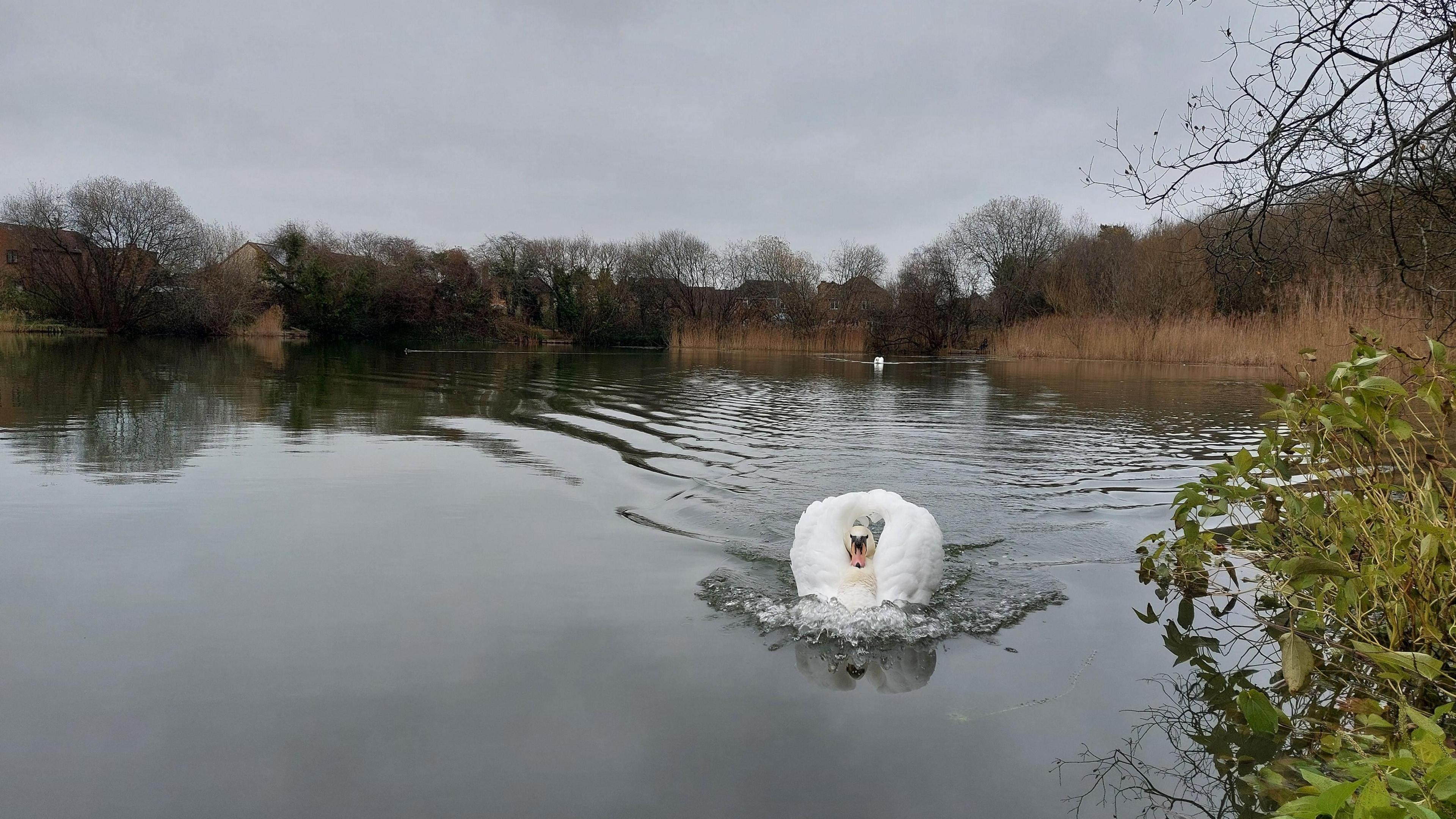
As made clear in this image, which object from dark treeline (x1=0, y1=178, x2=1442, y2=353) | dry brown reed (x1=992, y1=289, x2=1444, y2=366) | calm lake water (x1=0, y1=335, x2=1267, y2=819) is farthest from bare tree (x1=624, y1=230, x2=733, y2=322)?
calm lake water (x1=0, y1=335, x2=1267, y2=819)

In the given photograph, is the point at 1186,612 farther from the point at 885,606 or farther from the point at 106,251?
the point at 106,251

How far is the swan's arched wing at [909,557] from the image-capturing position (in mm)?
4598

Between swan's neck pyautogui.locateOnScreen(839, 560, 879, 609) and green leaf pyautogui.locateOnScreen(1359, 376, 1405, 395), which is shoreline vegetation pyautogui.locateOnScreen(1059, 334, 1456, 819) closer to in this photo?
green leaf pyautogui.locateOnScreen(1359, 376, 1405, 395)

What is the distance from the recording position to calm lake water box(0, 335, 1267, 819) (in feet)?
10.0

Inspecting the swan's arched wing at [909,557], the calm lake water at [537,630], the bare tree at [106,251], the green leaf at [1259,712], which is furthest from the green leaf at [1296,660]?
the bare tree at [106,251]

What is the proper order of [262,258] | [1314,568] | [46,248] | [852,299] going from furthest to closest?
[262,258], [852,299], [46,248], [1314,568]

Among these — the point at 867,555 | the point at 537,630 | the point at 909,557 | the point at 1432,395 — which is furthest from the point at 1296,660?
the point at 537,630

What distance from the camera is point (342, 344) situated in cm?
4047

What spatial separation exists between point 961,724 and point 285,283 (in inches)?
1857

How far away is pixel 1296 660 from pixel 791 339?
124 ft

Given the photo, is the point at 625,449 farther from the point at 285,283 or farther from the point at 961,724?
the point at 285,283

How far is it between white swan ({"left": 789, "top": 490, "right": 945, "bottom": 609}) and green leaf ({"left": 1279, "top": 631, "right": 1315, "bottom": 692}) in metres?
1.78

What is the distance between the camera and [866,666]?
160 inches

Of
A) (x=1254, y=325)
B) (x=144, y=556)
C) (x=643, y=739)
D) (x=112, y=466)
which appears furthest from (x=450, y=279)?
(x=643, y=739)
